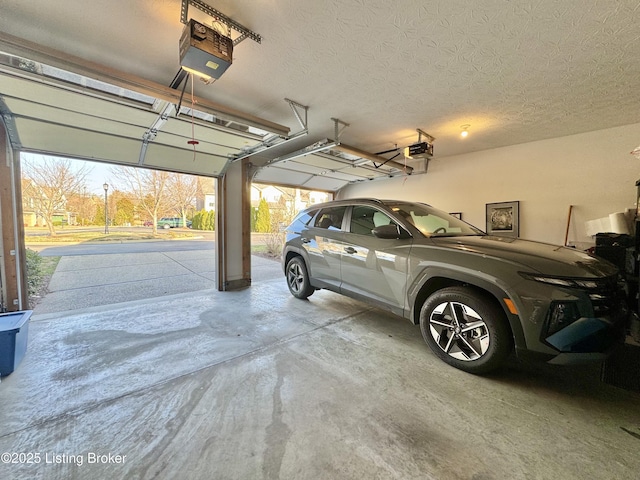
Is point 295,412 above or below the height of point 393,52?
below

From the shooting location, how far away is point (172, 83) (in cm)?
263

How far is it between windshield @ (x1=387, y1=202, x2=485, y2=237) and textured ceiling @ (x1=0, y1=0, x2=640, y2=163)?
1346 millimetres

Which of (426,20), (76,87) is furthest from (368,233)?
(76,87)

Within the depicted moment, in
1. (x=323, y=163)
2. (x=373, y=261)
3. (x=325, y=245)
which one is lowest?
(x=373, y=261)

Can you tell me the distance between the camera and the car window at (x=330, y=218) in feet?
11.7

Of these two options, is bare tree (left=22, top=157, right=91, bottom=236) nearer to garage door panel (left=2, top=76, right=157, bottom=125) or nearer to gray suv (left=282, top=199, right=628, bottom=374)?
garage door panel (left=2, top=76, right=157, bottom=125)

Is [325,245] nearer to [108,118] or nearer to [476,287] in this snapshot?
[476,287]

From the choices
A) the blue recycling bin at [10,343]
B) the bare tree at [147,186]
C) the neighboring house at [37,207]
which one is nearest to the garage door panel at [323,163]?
the blue recycling bin at [10,343]

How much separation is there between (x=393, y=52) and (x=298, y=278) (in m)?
3.26

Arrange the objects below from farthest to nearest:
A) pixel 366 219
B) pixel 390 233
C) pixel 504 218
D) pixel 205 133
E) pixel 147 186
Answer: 1. pixel 147 186
2. pixel 504 218
3. pixel 205 133
4. pixel 366 219
5. pixel 390 233

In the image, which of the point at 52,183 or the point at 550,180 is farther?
the point at 52,183

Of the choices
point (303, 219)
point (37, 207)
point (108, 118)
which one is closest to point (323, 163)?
point (303, 219)

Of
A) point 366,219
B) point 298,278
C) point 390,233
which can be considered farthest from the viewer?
point 298,278

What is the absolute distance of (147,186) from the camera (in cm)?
1159
